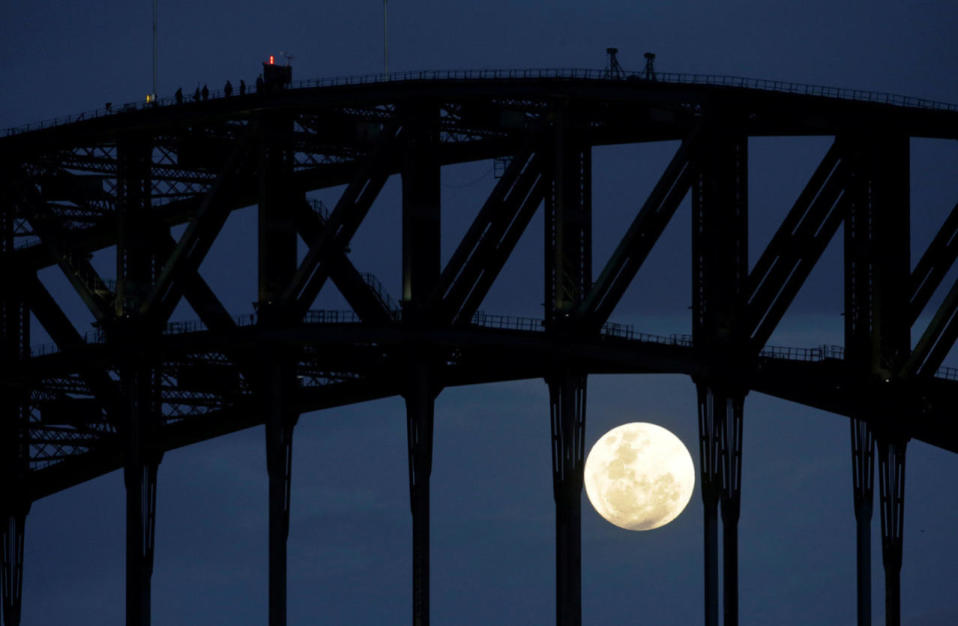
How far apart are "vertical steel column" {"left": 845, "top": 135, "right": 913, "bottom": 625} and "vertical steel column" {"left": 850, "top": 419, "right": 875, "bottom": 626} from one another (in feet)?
0.15

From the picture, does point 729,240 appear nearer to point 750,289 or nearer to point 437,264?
point 750,289

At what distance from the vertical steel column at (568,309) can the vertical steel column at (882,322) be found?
14257 mm

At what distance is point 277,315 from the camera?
4530 inches

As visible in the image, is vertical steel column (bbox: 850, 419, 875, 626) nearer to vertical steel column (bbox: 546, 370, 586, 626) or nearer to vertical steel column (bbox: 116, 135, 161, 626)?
vertical steel column (bbox: 546, 370, 586, 626)

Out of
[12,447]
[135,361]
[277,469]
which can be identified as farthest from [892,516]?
[12,447]

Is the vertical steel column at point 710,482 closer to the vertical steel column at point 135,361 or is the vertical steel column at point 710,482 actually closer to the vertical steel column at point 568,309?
the vertical steel column at point 568,309

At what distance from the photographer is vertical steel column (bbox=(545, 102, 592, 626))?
108 metres

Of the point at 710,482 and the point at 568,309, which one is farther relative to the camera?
the point at 568,309

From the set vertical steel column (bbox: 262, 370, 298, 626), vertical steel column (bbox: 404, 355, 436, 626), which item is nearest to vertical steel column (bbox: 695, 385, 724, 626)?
vertical steel column (bbox: 404, 355, 436, 626)

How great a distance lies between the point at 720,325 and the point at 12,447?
51480 mm

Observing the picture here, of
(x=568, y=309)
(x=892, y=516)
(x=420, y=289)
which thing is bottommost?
(x=892, y=516)

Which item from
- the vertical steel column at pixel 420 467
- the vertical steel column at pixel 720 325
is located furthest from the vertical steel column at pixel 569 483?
the vertical steel column at pixel 720 325

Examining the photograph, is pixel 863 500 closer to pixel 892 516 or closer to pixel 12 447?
pixel 892 516

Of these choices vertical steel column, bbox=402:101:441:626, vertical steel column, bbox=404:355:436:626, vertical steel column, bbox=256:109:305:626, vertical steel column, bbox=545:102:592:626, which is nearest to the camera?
vertical steel column, bbox=545:102:592:626
